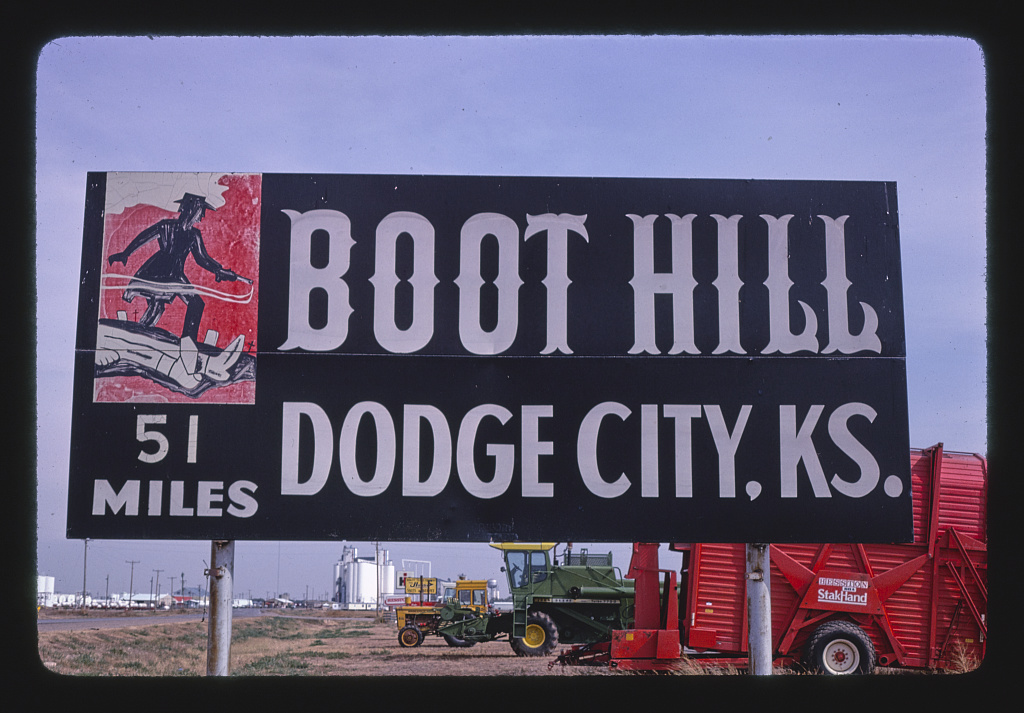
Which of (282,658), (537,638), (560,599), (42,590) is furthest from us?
(42,590)

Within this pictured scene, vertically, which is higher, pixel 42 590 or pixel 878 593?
pixel 878 593

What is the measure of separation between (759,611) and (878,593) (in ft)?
30.7

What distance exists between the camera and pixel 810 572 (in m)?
13.7

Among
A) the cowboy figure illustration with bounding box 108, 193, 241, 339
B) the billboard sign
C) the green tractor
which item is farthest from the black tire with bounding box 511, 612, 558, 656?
the cowboy figure illustration with bounding box 108, 193, 241, 339

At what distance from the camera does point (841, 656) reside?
45.3 ft

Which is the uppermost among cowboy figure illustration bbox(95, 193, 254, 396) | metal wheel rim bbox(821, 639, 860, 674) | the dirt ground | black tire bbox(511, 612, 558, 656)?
cowboy figure illustration bbox(95, 193, 254, 396)

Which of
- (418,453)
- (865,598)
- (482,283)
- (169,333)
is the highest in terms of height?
(482,283)

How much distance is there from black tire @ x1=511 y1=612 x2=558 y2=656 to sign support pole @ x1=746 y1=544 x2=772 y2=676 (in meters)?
16.5

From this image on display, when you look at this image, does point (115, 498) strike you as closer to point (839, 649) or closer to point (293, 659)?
point (839, 649)

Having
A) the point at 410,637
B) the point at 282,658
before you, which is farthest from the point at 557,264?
the point at 410,637

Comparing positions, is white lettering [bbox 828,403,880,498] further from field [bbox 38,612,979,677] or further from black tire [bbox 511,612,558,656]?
black tire [bbox 511,612,558,656]

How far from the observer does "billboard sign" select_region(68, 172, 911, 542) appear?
567 centimetres

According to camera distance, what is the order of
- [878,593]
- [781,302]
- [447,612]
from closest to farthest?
[781,302]
[878,593]
[447,612]

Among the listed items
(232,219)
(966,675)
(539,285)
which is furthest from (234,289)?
(966,675)
